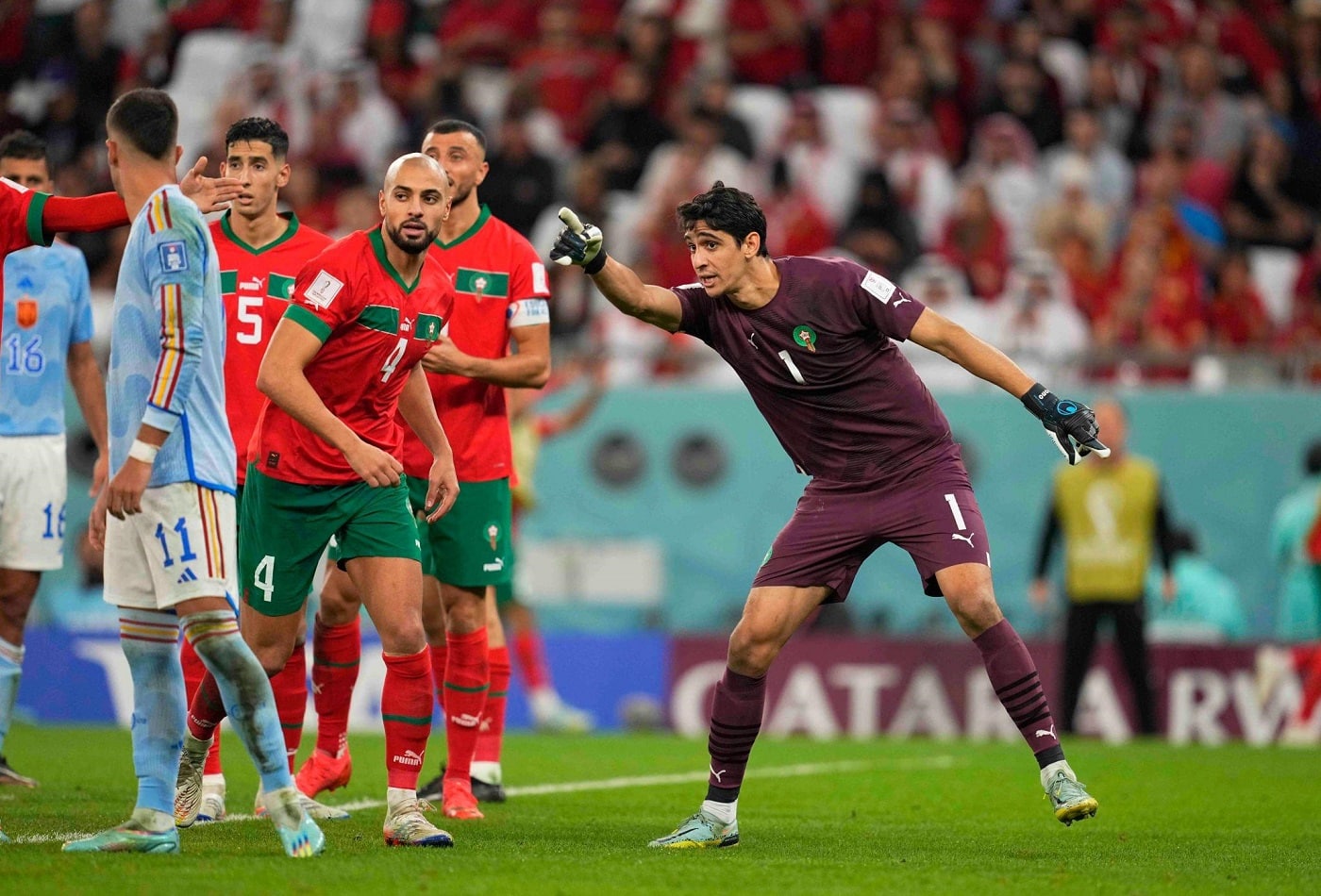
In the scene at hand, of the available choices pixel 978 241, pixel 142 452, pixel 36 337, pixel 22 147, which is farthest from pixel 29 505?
pixel 978 241

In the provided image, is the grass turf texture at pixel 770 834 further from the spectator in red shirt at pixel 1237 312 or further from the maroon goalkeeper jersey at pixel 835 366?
the spectator in red shirt at pixel 1237 312

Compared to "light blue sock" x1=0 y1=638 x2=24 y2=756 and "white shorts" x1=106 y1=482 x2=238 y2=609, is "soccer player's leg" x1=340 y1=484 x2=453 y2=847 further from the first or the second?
"light blue sock" x1=0 y1=638 x2=24 y2=756

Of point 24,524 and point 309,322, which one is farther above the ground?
point 309,322

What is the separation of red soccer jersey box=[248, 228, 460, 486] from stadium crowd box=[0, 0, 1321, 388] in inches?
354

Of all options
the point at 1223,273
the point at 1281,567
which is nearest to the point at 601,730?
the point at 1281,567

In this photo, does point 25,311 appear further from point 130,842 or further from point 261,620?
point 130,842

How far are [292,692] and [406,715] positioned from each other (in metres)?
1.26

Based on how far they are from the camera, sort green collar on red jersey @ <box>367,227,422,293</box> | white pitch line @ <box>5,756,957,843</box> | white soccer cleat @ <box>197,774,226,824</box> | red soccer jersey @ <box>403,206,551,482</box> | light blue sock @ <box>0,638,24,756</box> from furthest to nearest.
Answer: red soccer jersey @ <box>403,206,551,482</box>
light blue sock @ <box>0,638,24,756</box>
white soccer cleat @ <box>197,774,226,824</box>
white pitch line @ <box>5,756,957,843</box>
green collar on red jersey @ <box>367,227,422,293</box>

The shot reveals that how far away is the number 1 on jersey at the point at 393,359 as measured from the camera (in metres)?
6.84

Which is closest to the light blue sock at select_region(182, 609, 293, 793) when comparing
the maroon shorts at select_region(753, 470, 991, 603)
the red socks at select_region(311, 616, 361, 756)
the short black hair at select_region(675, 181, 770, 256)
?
the red socks at select_region(311, 616, 361, 756)

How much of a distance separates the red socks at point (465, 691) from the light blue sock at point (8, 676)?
6.35 feet

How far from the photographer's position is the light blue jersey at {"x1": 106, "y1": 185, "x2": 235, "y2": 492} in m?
5.91

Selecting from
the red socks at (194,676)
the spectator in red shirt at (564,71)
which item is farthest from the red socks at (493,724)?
the spectator in red shirt at (564,71)

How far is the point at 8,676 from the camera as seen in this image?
812 cm
